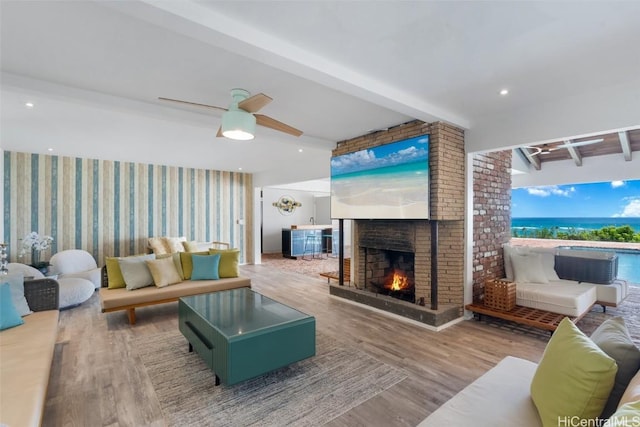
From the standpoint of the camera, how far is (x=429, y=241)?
4.14 metres

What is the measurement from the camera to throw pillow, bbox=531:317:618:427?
1.16 m

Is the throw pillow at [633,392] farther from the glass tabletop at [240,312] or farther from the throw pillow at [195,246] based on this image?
the throw pillow at [195,246]

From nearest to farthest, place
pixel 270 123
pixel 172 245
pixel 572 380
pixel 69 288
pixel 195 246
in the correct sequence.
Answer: pixel 572 380 → pixel 270 123 → pixel 69 288 → pixel 172 245 → pixel 195 246

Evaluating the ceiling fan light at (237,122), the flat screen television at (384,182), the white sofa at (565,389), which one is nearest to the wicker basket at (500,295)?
the flat screen television at (384,182)

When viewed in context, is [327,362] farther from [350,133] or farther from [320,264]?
[320,264]

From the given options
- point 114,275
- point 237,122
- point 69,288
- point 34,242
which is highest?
point 237,122

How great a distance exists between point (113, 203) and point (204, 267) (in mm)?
3623

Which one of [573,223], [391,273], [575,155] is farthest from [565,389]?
[573,223]

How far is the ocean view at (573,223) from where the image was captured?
7.48 metres

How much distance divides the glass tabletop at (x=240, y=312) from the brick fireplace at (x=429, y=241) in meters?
1.78

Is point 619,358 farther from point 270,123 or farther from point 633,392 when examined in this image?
point 270,123

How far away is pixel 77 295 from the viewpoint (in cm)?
458

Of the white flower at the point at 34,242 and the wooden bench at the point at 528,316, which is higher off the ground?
the white flower at the point at 34,242

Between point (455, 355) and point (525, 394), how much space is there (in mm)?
1494
